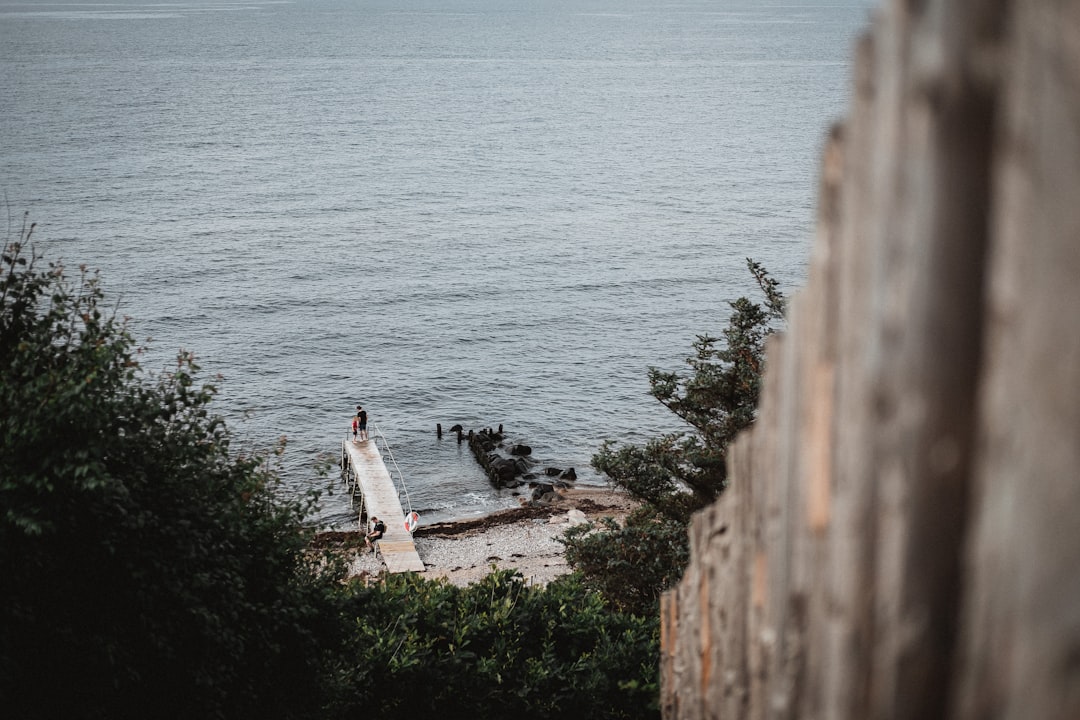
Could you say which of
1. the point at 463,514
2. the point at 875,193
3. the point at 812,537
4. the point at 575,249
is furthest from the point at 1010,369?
the point at 575,249

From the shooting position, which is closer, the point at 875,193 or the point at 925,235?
the point at 925,235

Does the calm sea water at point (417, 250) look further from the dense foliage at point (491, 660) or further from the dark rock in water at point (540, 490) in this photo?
the dense foliage at point (491, 660)

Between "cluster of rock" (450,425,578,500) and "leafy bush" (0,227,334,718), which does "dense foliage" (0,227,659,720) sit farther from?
"cluster of rock" (450,425,578,500)

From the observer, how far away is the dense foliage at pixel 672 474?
20.4 m

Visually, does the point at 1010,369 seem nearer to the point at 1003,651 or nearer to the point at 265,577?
the point at 1003,651

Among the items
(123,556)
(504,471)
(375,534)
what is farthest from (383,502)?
(123,556)

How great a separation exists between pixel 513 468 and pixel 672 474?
25943mm

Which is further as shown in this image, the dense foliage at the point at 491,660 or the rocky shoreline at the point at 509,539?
the rocky shoreline at the point at 509,539

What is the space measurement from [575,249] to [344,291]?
2138 centimetres

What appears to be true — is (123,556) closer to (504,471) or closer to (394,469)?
(504,471)

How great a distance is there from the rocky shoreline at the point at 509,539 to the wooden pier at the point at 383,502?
2.06 feet

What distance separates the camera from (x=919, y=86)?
161 centimetres

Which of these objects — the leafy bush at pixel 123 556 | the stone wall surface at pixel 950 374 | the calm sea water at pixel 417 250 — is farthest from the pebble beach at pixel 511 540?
the stone wall surface at pixel 950 374

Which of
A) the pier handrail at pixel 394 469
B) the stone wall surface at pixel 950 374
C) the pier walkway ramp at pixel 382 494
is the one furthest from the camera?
the pier handrail at pixel 394 469
